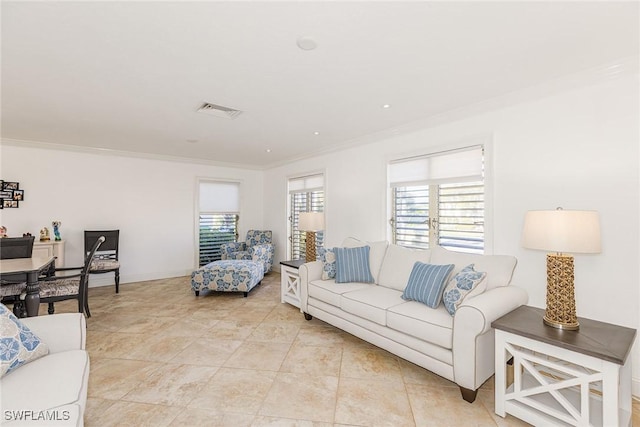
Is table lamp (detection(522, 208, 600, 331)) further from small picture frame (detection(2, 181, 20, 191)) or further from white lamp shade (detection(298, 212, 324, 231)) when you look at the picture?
small picture frame (detection(2, 181, 20, 191))

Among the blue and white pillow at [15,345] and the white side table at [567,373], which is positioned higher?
the blue and white pillow at [15,345]

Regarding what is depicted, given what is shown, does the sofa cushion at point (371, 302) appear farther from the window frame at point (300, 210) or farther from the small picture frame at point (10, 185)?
the small picture frame at point (10, 185)

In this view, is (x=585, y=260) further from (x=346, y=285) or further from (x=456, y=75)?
(x=346, y=285)

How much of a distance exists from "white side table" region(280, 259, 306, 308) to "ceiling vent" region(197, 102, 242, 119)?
2.13 m

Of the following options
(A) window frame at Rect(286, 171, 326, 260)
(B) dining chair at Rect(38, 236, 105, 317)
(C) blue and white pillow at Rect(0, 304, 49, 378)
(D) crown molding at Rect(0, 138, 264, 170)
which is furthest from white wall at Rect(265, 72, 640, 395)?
(D) crown molding at Rect(0, 138, 264, 170)

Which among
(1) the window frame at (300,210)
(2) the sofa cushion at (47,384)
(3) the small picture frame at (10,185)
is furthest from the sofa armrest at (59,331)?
(3) the small picture frame at (10,185)

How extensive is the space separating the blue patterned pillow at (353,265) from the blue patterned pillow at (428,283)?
0.69m

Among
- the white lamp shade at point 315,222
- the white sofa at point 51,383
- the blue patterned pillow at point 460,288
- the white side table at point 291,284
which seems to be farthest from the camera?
the white lamp shade at point 315,222

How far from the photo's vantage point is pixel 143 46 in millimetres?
2062

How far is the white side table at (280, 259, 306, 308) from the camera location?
410 cm

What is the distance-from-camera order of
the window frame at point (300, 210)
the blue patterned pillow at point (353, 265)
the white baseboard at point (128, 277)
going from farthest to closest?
the window frame at point (300, 210) < the white baseboard at point (128, 277) < the blue patterned pillow at point (353, 265)

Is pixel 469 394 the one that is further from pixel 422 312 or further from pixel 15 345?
pixel 15 345

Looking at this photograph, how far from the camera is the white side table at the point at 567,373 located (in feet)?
5.36

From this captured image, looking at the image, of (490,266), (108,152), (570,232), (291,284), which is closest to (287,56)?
(570,232)
